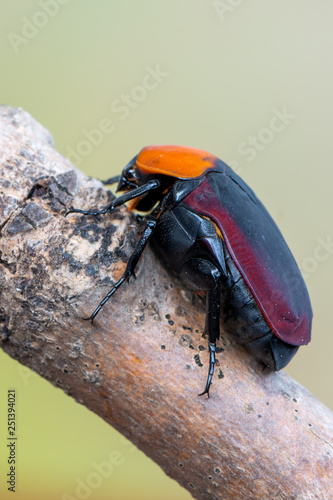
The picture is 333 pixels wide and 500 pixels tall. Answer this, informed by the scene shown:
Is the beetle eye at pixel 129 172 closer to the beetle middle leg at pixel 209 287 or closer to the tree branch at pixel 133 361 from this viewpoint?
the tree branch at pixel 133 361

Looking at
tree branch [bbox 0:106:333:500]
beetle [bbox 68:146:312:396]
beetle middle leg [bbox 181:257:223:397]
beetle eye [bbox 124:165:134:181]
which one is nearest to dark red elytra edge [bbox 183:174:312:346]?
beetle [bbox 68:146:312:396]

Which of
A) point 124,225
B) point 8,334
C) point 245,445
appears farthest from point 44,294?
point 245,445

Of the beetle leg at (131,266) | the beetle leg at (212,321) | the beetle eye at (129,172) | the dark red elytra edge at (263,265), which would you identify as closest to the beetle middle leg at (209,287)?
the beetle leg at (212,321)

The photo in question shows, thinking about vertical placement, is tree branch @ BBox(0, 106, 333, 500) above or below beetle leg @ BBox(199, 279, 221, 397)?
below

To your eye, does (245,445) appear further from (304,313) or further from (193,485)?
(304,313)

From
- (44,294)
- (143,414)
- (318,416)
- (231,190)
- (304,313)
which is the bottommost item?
(143,414)

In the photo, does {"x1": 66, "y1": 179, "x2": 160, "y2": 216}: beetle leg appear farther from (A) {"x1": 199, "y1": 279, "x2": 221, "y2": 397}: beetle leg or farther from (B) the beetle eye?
(A) {"x1": 199, "y1": 279, "x2": 221, "y2": 397}: beetle leg
